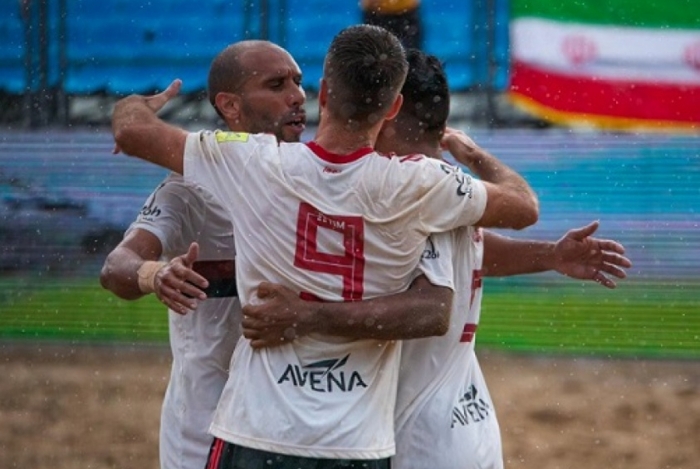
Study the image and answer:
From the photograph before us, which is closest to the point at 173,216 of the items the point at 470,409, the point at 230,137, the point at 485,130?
the point at 230,137

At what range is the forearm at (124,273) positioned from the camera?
353 centimetres

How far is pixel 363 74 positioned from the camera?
3258 mm

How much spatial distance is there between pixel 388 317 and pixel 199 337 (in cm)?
84

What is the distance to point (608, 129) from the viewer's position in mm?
9859

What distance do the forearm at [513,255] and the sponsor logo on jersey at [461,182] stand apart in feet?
1.75

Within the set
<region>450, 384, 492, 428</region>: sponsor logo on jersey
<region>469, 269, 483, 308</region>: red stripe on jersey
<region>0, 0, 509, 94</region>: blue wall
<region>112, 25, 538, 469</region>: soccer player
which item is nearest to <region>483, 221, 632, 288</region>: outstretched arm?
<region>469, 269, 483, 308</region>: red stripe on jersey

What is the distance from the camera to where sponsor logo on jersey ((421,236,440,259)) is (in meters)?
3.36

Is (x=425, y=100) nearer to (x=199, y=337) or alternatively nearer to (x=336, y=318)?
(x=336, y=318)

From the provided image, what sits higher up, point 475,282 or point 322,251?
point 322,251

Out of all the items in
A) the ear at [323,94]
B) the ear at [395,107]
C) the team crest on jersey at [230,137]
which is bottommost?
the team crest on jersey at [230,137]

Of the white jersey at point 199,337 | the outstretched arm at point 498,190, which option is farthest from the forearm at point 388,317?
the white jersey at point 199,337

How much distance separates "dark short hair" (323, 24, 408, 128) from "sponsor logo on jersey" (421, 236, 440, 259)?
0.30m

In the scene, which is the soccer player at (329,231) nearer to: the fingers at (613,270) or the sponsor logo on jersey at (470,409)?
the sponsor logo on jersey at (470,409)

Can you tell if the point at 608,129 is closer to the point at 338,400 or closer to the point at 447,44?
the point at 447,44
